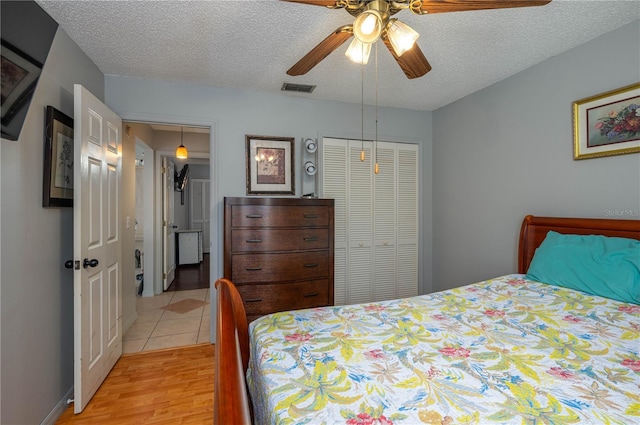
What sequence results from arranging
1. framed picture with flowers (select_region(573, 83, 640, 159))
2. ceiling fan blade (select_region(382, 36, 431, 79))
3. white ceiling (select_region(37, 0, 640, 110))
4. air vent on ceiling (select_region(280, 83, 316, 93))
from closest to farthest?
ceiling fan blade (select_region(382, 36, 431, 79)) → white ceiling (select_region(37, 0, 640, 110)) → framed picture with flowers (select_region(573, 83, 640, 159)) → air vent on ceiling (select_region(280, 83, 316, 93))

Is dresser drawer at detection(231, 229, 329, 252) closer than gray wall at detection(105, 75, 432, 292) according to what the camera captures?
Yes

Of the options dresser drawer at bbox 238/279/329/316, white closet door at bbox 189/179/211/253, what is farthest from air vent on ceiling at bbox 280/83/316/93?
→ white closet door at bbox 189/179/211/253

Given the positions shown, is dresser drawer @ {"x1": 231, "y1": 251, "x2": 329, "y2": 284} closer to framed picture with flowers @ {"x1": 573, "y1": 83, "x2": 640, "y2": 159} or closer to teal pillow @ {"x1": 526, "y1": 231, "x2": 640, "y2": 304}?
teal pillow @ {"x1": 526, "y1": 231, "x2": 640, "y2": 304}

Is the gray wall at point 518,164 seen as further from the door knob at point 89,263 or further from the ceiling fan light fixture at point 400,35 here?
the door knob at point 89,263

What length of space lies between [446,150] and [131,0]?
312cm

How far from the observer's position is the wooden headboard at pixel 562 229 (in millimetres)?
1779

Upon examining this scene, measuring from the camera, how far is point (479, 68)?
8.10 ft

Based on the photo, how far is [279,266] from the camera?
8.13ft

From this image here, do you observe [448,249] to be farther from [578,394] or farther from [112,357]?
[112,357]

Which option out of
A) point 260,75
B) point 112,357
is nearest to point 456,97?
point 260,75

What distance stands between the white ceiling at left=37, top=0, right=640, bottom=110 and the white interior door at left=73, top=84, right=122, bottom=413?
46 cm

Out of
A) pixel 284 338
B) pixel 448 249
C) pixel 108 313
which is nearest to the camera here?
pixel 284 338

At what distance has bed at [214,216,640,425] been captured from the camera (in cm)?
75

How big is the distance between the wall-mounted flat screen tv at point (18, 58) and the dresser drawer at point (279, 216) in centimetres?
131
